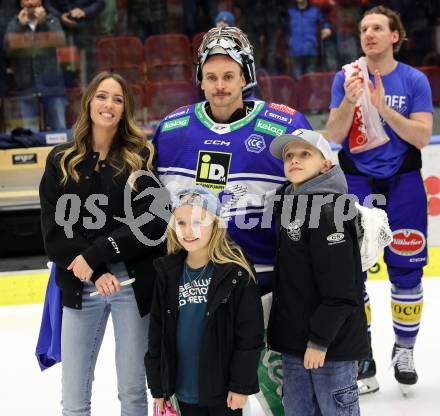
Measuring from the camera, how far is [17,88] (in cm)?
611

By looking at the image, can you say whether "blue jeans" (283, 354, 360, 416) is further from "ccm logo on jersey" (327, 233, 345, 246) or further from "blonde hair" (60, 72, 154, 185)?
"blonde hair" (60, 72, 154, 185)

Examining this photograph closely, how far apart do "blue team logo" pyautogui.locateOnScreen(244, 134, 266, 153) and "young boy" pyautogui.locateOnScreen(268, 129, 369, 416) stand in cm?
6

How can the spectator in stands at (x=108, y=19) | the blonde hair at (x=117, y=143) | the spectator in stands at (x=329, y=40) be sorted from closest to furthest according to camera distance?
the blonde hair at (x=117, y=143)
the spectator in stands at (x=329, y=40)
the spectator in stands at (x=108, y=19)

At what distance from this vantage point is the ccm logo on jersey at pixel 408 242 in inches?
114

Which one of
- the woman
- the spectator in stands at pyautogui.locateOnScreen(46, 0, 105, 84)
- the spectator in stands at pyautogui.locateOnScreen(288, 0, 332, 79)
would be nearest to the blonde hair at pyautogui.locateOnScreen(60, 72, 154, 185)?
Answer: the woman

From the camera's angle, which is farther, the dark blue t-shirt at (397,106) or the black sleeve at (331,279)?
the dark blue t-shirt at (397,106)

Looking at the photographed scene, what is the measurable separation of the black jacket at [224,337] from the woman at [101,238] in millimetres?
202

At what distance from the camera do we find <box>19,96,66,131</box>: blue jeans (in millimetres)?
5918

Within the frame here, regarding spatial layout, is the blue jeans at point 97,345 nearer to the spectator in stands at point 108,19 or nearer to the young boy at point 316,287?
the young boy at point 316,287

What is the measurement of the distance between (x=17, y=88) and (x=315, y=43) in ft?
8.12

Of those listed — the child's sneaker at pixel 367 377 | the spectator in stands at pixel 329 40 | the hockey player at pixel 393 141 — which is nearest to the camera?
the hockey player at pixel 393 141

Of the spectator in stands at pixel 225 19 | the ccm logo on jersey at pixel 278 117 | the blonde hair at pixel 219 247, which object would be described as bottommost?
the blonde hair at pixel 219 247

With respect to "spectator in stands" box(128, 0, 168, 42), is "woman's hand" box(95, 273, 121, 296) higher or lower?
lower

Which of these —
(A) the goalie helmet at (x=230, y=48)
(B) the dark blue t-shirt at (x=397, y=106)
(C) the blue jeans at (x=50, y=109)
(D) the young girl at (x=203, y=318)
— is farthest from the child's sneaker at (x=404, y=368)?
(C) the blue jeans at (x=50, y=109)
